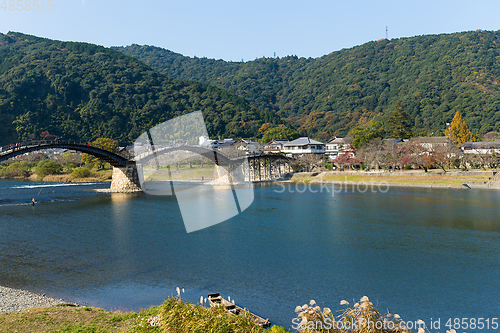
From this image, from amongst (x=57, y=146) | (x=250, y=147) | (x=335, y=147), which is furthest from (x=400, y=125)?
(x=57, y=146)

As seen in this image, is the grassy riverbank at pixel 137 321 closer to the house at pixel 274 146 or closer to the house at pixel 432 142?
the house at pixel 432 142

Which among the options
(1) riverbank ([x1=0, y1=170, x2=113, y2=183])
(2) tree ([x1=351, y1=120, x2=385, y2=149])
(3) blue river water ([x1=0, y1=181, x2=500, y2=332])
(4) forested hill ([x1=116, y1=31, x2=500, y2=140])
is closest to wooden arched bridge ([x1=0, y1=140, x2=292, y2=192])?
(3) blue river water ([x1=0, y1=181, x2=500, y2=332])

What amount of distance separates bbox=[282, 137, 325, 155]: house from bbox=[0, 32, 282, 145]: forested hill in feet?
85.1

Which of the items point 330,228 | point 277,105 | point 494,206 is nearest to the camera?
point 330,228

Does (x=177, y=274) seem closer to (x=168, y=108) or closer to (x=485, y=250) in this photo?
(x=485, y=250)

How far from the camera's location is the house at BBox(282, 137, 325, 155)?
6931 centimetres

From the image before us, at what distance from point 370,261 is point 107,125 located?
77.3 meters

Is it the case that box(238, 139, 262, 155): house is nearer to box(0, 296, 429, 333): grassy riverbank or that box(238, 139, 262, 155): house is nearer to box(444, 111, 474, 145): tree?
box(444, 111, 474, 145): tree

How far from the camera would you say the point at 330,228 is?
2203 cm

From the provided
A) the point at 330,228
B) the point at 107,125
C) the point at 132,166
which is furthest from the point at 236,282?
the point at 107,125

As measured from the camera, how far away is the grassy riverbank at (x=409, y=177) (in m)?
40.9

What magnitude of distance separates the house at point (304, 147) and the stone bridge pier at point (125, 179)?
115ft

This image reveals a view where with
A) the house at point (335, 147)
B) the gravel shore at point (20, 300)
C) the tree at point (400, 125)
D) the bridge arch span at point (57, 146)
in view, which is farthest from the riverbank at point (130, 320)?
the tree at point (400, 125)

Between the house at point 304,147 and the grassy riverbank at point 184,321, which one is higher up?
the house at point 304,147
